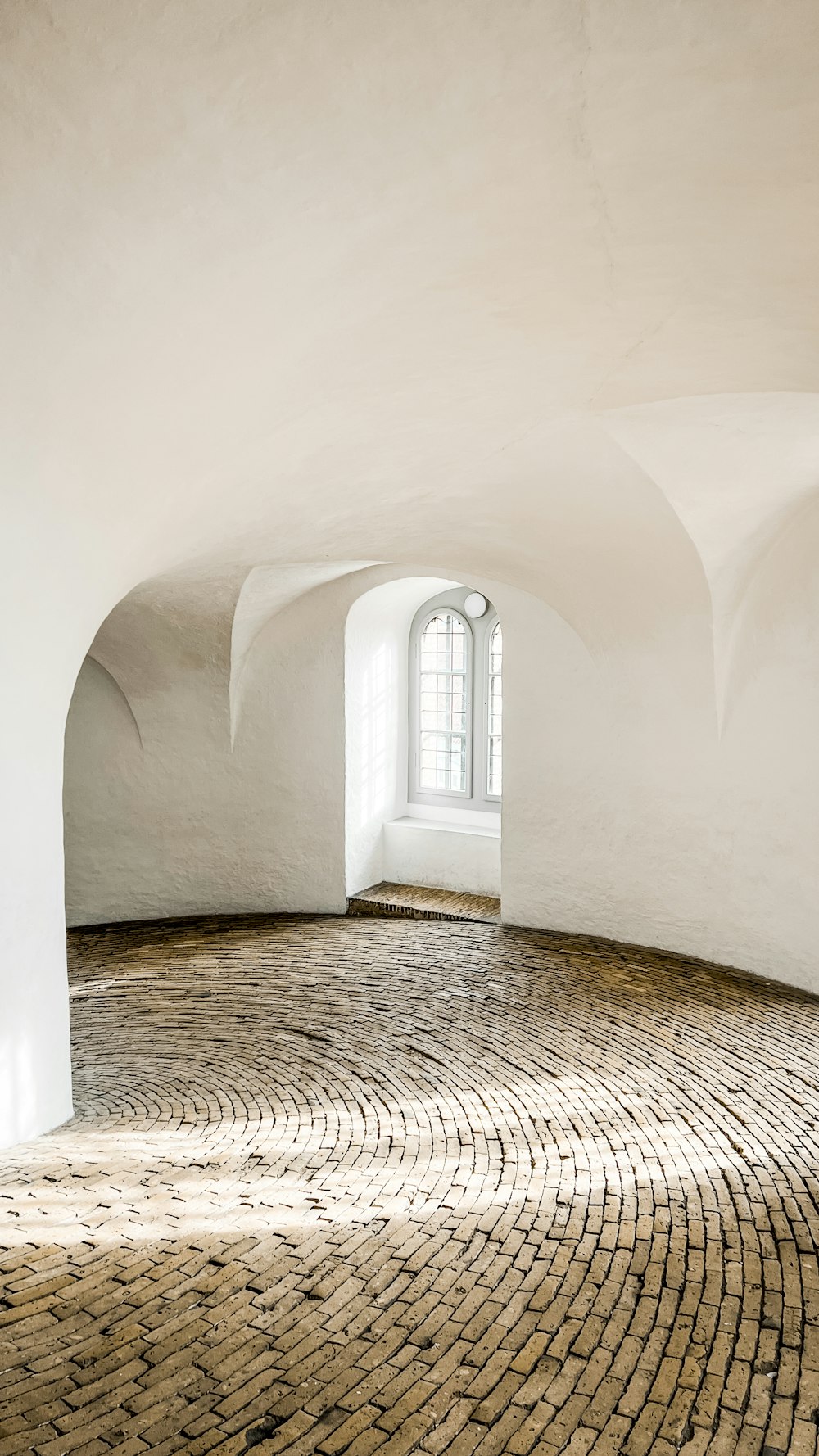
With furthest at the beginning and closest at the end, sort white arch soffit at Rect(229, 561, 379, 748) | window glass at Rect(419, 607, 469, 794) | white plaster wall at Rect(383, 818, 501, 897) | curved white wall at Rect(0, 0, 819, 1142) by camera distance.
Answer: window glass at Rect(419, 607, 469, 794), white plaster wall at Rect(383, 818, 501, 897), white arch soffit at Rect(229, 561, 379, 748), curved white wall at Rect(0, 0, 819, 1142)

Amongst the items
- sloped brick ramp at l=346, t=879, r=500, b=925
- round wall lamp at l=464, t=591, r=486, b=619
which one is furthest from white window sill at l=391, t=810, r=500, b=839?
round wall lamp at l=464, t=591, r=486, b=619

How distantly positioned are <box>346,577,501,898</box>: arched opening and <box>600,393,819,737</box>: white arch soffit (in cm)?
347

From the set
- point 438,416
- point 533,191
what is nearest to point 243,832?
point 438,416

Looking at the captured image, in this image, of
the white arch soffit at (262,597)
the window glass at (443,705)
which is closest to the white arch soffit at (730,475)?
the white arch soffit at (262,597)

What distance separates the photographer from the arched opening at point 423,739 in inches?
430

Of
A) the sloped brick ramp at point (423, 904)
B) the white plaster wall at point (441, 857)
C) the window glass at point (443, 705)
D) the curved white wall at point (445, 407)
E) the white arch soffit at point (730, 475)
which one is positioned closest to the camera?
the curved white wall at point (445, 407)

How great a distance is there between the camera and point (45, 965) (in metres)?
5.45

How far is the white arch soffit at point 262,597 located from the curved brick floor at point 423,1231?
379 cm

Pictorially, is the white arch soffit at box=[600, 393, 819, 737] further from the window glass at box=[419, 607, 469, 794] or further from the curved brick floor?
the window glass at box=[419, 607, 469, 794]

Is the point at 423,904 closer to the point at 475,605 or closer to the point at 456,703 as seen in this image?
the point at 456,703

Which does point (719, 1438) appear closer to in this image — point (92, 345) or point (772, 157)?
point (772, 157)

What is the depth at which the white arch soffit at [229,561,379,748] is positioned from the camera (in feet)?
29.6

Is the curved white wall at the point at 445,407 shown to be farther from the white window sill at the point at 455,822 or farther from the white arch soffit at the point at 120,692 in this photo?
the white window sill at the point at 455,822

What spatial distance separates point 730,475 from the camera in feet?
21.7
